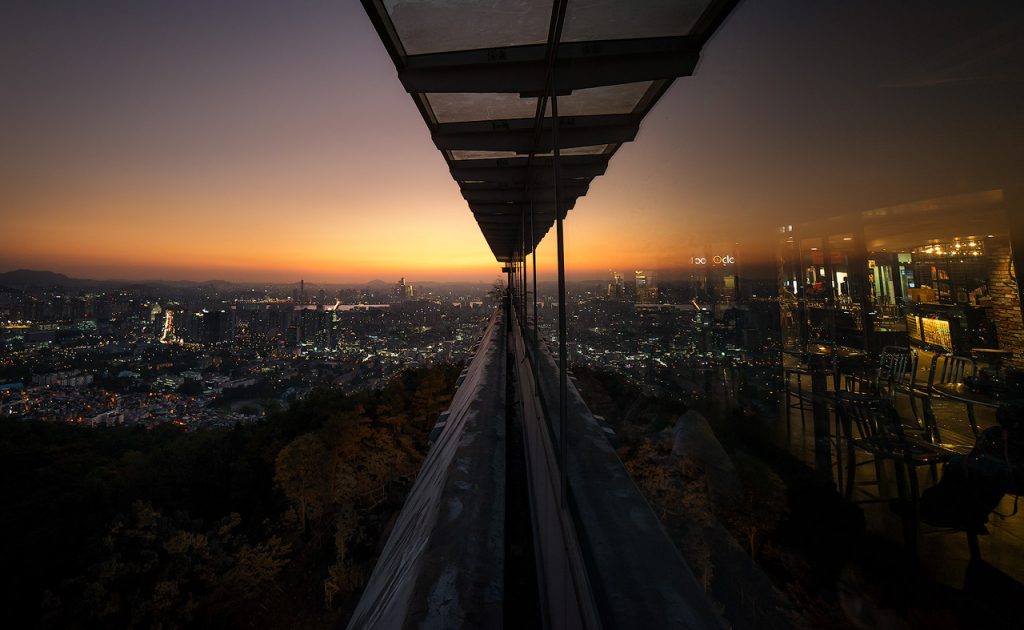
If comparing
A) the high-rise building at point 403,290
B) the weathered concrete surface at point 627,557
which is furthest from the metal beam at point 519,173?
the high-rise building at point 403,290

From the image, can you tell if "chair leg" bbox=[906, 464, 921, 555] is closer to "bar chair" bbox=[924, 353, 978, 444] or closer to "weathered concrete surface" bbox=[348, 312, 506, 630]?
"bar chair" bbox=[924, 353, 978, 444]

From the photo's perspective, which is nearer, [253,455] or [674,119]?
[674,119]

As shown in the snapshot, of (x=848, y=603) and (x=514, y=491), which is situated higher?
(x=848, y=603)

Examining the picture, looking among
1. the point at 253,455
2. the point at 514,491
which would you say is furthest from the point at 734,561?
the point at 253,455

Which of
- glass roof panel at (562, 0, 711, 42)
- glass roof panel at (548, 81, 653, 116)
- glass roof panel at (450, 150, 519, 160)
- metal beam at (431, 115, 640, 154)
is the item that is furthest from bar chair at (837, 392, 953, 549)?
glass roof panel at (450, 150, 519, 160)

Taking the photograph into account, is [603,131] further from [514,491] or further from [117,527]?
[117,527]

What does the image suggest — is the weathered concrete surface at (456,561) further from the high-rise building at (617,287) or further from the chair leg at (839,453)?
the high-rise building at (617,287)

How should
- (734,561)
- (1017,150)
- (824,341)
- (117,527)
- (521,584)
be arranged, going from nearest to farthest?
(1017,150), (824,341), (734,561), (521,584), (117,527)
